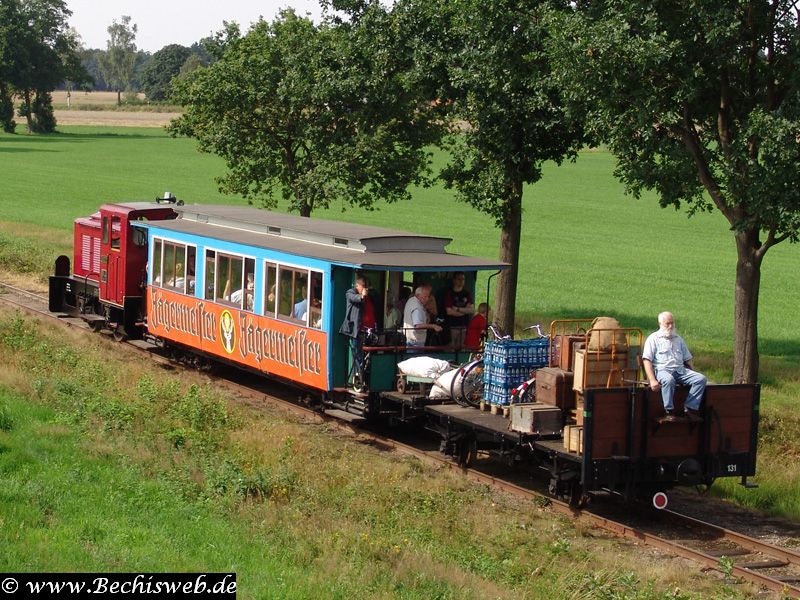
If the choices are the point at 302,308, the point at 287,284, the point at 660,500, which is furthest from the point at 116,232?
the point at 660,500

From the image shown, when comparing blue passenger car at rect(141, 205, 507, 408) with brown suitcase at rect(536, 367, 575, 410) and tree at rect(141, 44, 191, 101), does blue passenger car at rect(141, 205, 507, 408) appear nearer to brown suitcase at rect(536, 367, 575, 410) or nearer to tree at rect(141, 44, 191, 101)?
brown suitcase at rect(536, 367, 575, 410)

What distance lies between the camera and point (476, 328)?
54.1ft

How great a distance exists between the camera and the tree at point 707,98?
15.9 metres

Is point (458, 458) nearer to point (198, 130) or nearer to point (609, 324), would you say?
point (609, 324)

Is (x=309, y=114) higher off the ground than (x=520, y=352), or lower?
higher

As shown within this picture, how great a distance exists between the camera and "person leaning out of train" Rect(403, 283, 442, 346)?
16.0 metres

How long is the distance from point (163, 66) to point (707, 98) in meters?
180

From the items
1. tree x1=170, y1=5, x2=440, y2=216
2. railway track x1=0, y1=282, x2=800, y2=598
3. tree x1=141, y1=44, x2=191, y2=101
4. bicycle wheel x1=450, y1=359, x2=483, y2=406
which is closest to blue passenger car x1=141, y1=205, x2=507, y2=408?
bicycle wheel x1=450, y1=359, x2=483, y2=406

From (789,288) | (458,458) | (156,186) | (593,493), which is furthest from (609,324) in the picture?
(156,186)

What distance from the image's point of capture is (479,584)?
9.60 meters

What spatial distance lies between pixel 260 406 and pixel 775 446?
7.75 meters

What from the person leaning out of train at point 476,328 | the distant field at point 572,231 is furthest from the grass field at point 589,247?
the person leaning out of train at point 476,328

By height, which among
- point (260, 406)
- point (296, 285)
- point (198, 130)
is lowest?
point (260, 406)

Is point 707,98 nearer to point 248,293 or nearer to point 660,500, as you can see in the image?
point 248,293
